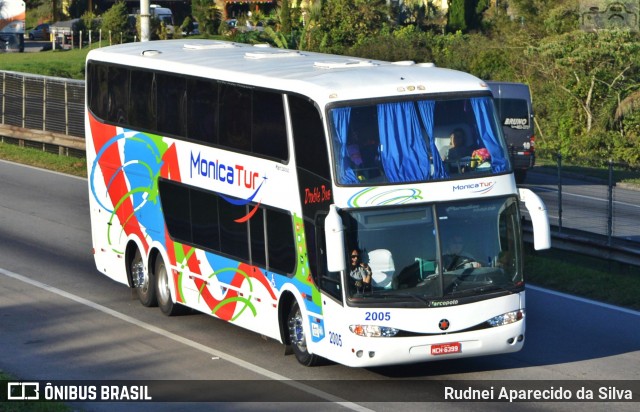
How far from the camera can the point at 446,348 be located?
1330 cm

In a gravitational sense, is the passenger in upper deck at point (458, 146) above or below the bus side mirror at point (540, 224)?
above

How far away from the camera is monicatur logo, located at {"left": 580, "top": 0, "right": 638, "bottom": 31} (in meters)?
47.9

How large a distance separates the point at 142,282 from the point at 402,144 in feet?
20.6

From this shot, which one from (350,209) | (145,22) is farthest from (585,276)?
(145,22)

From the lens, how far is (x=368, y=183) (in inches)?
520

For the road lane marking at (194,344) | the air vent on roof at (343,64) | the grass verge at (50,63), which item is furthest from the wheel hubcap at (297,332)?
the grass verge at (50,63)

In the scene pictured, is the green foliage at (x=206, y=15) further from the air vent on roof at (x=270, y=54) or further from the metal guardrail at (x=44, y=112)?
the air vent on roof at (x=270, y=54)

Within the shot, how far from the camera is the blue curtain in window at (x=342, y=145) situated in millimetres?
13219

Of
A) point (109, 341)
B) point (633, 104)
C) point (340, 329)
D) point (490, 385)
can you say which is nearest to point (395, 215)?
point (340, 329)

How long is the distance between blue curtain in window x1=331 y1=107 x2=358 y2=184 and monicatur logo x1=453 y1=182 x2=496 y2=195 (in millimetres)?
1170

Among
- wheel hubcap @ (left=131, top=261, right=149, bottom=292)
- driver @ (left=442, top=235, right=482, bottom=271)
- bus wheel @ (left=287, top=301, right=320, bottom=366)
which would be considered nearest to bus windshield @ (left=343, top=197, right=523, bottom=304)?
driver @ (left=442, top=235, right=482, bottom=271)

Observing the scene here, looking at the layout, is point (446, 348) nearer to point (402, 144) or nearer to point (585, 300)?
point (402, 144)

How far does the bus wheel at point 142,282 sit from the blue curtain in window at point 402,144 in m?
5.73

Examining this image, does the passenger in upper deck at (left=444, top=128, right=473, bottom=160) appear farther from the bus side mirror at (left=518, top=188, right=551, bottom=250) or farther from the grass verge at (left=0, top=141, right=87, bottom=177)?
the grass verge at (left=0, top=141, right=87, bottom=177)
